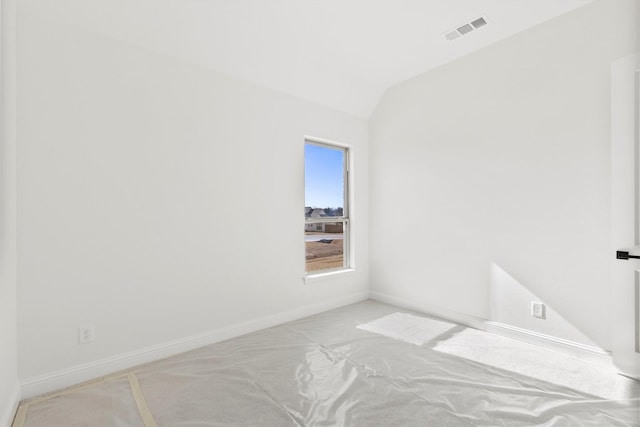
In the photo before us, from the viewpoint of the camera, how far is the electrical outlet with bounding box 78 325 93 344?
216 centimetres

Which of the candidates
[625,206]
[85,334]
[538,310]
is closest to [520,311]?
[538,310]

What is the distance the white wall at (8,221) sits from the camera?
162 cm

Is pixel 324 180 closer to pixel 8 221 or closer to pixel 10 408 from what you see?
pixel 8 221

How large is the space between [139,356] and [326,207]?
2.43 meters

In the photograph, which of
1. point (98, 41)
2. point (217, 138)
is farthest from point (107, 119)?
point (217, 138)

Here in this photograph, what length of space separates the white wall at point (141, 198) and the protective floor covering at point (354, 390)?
1.25 feet

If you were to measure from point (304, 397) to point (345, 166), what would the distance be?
281 cm

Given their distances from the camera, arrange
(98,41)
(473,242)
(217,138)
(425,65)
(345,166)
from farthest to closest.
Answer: (345,166)
(425,65)
(473,242)
(217,138)
(98,41)

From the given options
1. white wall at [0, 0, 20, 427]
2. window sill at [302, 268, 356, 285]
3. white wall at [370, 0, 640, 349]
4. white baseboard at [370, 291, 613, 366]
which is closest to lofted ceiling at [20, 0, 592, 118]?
white wall at [370, 0, 640, 349]

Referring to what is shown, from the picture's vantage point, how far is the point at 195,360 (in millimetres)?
2445

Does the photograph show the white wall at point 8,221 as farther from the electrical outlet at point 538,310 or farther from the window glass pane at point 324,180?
the electrical outlet at point 538,310

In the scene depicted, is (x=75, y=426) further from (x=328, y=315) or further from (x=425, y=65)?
(x=425, y=65)

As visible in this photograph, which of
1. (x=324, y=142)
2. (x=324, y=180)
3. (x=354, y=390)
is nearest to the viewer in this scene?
(x=354, y=390)

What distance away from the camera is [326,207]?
3.91 m
